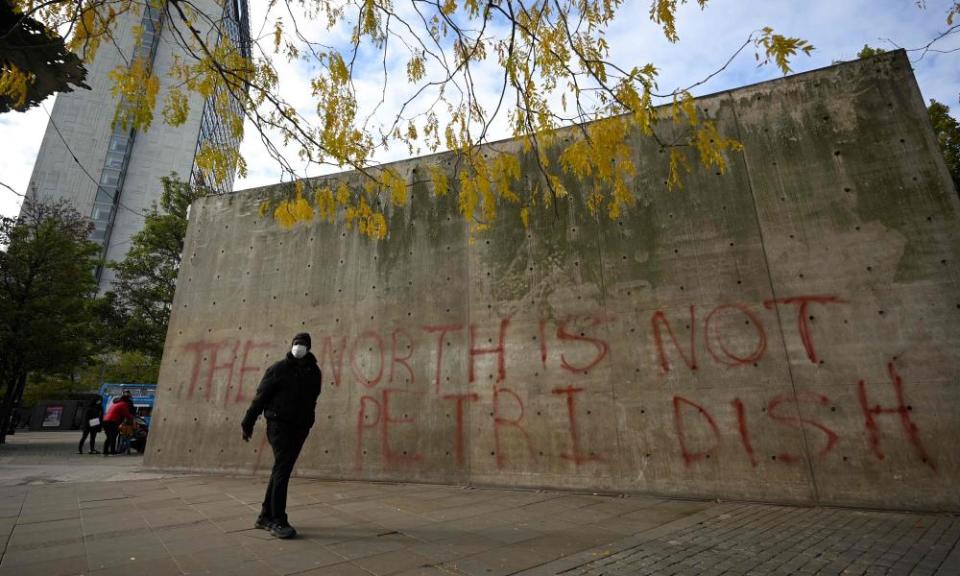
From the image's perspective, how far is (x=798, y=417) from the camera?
523 centimetres

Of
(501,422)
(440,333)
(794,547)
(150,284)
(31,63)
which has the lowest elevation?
(794,547)

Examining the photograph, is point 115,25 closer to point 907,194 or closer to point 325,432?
point 325,432

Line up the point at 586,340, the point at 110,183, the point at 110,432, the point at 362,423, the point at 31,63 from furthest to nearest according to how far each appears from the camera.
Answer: the point at 110,183
the point at 110,432
the point at 362,423
the point at 586,340
the point at 31,63

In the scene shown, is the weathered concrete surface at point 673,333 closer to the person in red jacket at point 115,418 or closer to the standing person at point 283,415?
the standing person at point 283,415

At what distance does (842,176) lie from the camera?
224 inches

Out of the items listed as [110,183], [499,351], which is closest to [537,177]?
[499,351]

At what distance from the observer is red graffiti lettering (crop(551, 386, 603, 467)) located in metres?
5.90

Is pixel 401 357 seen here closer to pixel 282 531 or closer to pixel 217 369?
pixel 282 531

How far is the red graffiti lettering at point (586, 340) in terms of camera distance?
6.14m

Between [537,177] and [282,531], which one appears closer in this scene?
[282,531]

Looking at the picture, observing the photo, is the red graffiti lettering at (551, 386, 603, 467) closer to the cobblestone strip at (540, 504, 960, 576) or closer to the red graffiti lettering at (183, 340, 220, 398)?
the cobblestone strip at (540, 504, 960, 576)

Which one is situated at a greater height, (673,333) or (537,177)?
(537,177)

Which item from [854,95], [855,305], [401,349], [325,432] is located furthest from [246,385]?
[854,95]

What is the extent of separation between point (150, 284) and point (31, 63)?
17.8 metres
